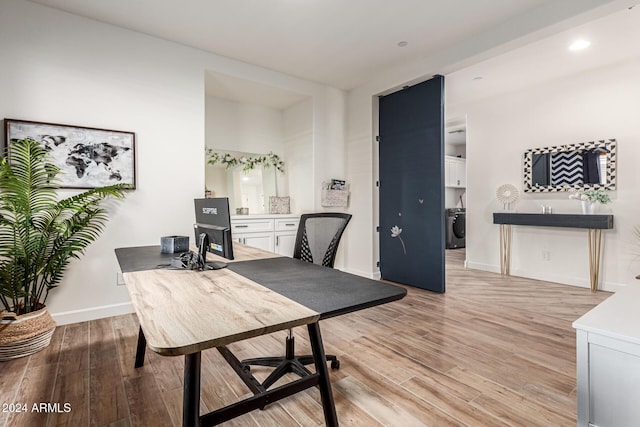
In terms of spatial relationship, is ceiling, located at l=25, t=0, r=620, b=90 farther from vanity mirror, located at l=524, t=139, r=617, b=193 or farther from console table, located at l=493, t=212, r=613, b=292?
console table, located at l=493, t=212, r=613, b=292

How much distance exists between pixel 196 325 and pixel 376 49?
11.0ft

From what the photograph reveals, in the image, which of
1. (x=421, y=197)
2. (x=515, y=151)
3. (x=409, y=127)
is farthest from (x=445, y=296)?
(x=515, y=151)

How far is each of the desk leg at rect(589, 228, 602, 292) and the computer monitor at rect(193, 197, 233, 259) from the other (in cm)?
411

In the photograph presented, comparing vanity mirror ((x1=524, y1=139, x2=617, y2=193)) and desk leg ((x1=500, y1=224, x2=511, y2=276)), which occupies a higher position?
vanity mirror ((x1=524, y1=139, x2=617, y2=193))

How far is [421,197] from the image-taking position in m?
3.82

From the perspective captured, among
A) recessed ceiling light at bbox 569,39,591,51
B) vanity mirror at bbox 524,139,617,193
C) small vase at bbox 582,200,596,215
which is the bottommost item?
small vase at bbox 582,200,596,215

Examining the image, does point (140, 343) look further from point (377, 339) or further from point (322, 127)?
point (322, 127)

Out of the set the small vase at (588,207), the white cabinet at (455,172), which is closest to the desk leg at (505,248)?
the small vase at (588,207)

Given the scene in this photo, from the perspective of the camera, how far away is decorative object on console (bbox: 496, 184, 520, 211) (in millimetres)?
4426

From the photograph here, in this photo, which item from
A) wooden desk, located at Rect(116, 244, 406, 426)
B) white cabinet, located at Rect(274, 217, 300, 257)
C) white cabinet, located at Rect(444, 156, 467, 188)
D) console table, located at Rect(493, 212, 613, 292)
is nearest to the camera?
wooden desk, located at Rect(116, 244, 406, 426)

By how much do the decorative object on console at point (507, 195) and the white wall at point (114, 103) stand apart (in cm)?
384

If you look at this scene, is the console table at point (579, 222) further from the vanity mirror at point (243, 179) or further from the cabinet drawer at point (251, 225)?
the vanity mirror at point (243, 179)

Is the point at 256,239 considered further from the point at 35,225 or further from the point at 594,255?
the point at 594,255

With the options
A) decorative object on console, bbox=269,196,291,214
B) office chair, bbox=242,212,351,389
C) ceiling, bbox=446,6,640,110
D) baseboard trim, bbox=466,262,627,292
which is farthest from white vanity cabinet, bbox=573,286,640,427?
decorative object on console, bbox=269,196,291,214
